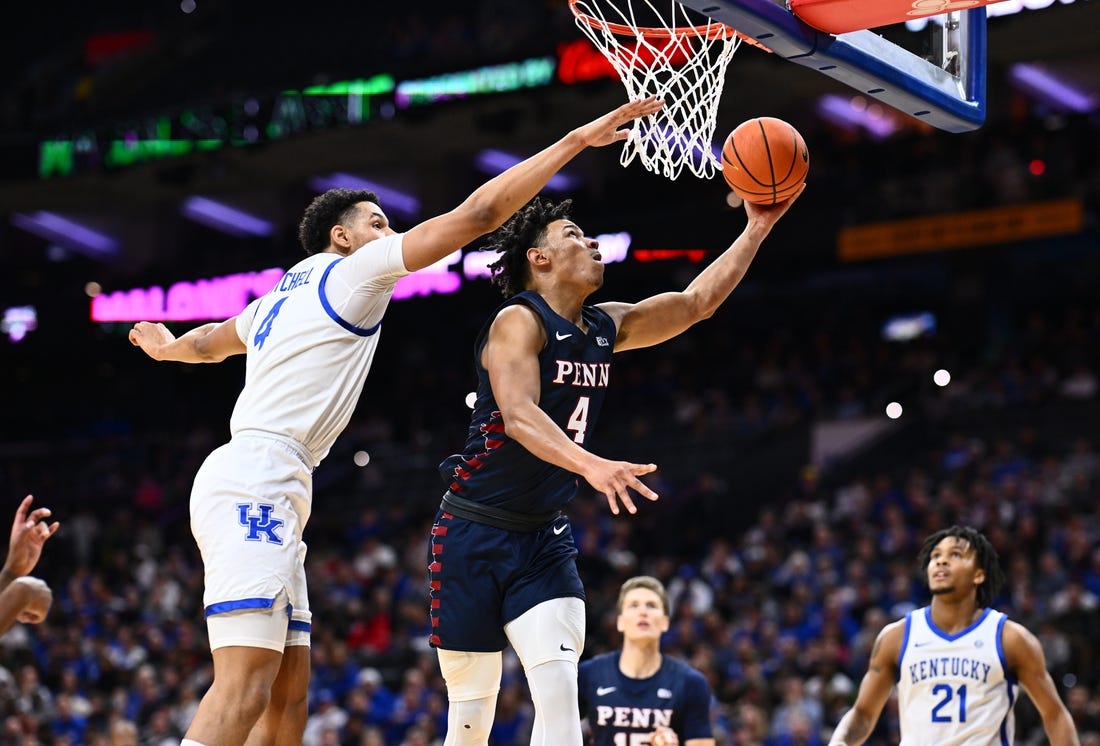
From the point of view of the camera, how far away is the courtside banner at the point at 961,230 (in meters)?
17.9

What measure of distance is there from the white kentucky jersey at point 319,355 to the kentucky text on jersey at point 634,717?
115 inches

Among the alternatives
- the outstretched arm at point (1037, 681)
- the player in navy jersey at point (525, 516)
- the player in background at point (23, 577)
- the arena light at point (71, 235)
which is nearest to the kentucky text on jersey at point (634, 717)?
the outstretched arm at point (1037, 681)

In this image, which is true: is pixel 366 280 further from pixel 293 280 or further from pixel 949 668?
pixel 949 668

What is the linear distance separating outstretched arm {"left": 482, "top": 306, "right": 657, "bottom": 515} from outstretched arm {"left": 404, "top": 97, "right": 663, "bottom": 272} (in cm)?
45

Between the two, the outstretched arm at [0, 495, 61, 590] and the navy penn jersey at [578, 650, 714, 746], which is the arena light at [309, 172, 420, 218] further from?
the outstretched arm at [0, 495, 61, 590]

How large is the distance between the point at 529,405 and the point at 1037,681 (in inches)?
123

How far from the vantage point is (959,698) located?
21.2 feet

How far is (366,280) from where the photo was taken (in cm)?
471

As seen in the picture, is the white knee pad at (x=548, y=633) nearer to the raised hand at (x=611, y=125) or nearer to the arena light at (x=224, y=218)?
the raised hand at (x=611, y=125)

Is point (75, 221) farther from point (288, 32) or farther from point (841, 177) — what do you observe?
point (841, 177)

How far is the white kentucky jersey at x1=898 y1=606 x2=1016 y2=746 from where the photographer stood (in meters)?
6.43

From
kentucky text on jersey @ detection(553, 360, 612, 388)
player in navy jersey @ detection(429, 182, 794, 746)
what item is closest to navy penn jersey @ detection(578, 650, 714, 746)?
player in navy jersey @ detection(429, 182, 794, 746)

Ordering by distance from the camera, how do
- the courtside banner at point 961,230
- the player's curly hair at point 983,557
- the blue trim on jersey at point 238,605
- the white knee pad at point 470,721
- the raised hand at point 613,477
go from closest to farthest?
the raised hand at point 613,477, the blue trim on jersey at point 238,605, the white knee pad at point 470,721, the player's curly hair at point 983,557, the courtside banner at point 961,230

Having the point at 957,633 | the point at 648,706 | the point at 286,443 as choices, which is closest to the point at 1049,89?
the point at 957,633
